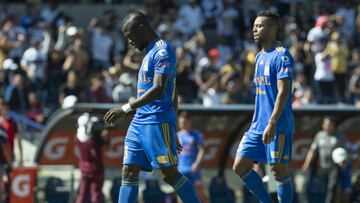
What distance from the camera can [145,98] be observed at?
991 cm

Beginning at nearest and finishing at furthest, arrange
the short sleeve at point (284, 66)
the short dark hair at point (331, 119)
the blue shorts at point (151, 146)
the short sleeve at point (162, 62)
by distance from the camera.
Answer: the short sleeve at point (162, 62)
the blue shorts at point (151, 146)
the short sleeve at point (284, 66)
the short dark hair at point (331, 119)

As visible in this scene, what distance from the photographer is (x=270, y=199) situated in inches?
423

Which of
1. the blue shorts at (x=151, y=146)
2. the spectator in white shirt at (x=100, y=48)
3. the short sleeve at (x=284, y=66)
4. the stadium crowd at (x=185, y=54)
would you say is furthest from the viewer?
the spectator in white shirt at (x=100, y=48)

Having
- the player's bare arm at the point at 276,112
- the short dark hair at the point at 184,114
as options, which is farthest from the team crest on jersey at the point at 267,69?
the short dark hair at the point at 184,114

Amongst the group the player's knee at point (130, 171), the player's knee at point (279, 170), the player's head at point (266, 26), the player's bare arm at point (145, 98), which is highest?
the player's head at point (266, 26)

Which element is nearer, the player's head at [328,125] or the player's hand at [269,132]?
the player's hand at [269,132]

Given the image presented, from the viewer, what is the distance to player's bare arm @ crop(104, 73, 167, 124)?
9.85 meters

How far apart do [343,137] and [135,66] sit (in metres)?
4.81

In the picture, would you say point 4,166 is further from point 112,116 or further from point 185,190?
point 112,116

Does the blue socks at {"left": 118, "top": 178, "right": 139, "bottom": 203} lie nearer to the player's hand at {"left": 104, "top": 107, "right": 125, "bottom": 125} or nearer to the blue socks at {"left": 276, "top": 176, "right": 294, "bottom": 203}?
the player's hand at {"left": 104, "top": 107, "right": 125, "bottom": 125}

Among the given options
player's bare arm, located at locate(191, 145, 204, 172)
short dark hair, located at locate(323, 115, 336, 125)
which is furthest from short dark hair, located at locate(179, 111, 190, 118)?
short dark hair, located at locate(323, 115, 336, 125)

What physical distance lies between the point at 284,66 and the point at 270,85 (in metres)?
0.26

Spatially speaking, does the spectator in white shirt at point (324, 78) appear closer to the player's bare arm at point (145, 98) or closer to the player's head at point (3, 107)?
the player's head at point (3, 107)

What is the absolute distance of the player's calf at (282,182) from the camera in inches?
416
